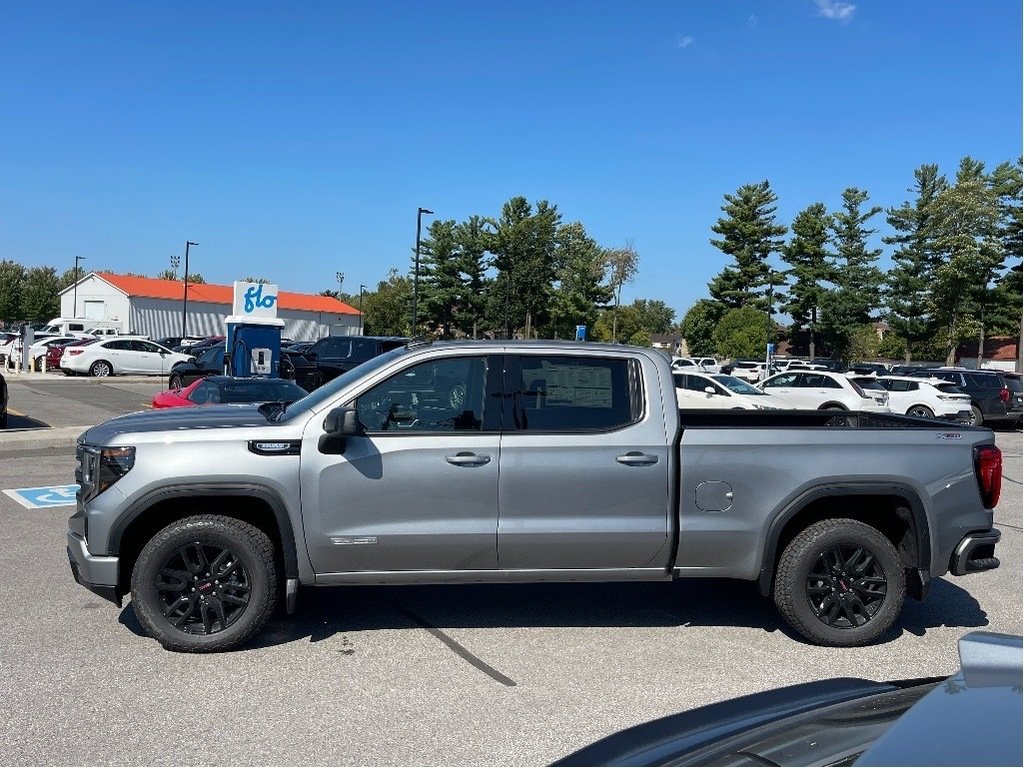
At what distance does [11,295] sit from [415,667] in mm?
103323

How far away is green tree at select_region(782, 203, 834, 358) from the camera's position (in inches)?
2689

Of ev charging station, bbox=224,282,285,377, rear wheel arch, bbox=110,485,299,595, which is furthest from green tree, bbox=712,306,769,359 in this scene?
rear wheel arch, bbox=110,485,299,595

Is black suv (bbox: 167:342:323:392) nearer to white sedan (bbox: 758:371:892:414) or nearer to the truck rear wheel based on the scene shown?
white sedan (bbox: 758:371:892:414)

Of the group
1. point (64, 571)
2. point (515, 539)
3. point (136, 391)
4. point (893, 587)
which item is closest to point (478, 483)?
point (515, 539)

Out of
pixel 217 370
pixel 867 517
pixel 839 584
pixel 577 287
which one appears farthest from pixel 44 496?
pixel 577 287

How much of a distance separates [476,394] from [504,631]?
1.52m

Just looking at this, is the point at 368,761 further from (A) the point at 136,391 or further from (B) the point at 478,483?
(A) the point at 136,391

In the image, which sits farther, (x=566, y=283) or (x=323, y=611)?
(x=566, y=283)

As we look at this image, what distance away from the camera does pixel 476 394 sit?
18.4 ft

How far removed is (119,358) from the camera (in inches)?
1366

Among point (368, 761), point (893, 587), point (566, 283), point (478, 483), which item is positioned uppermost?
point (566, 283)

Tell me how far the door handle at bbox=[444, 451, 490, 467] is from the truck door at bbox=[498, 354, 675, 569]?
125 millimetres

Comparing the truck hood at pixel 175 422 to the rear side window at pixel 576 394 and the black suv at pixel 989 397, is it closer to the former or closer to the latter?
the rear side window at pixel 576 394

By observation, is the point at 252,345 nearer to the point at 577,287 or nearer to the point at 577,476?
the point at 577,476
